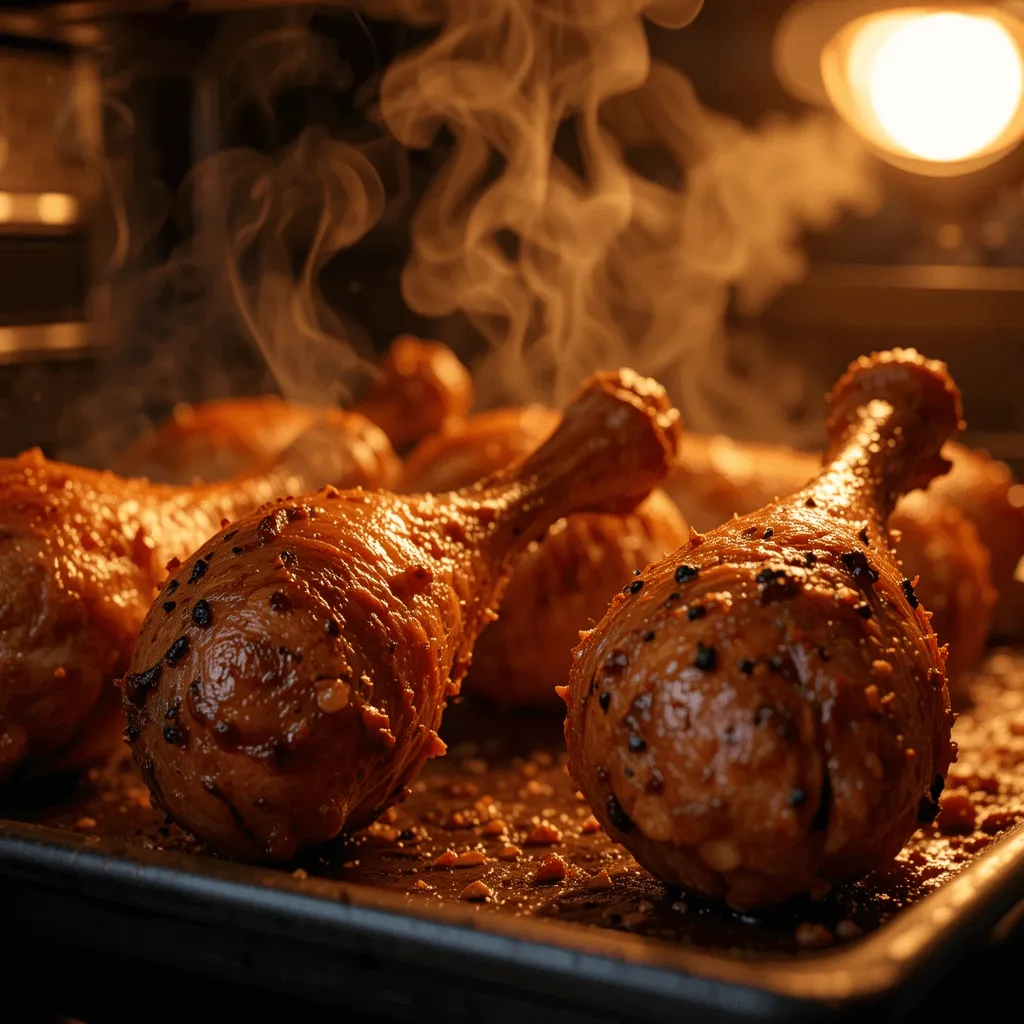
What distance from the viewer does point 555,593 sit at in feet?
7.87

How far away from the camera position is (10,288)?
4297 mm

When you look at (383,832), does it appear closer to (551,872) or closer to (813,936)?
(551,872)

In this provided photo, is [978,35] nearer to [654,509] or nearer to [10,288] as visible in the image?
[654,509]

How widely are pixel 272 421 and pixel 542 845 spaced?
176 centimetres

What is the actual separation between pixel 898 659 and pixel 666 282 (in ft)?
10.9

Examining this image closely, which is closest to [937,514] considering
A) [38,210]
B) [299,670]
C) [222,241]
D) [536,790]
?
[536,790]

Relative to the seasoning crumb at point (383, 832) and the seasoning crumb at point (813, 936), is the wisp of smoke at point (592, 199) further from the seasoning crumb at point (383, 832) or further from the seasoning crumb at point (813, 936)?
the seasoning crumb at point (813, 936)

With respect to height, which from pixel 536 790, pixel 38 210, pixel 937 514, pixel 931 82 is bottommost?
pixel 536 790

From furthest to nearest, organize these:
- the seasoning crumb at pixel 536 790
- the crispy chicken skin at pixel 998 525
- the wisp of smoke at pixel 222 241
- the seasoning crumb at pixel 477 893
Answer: the wisp of smoke at pixel 222 241 → the crispy chicken skin at pixel 998 525 → the seasoning crumb at pixel 536 790 → the seasoning crumb at pixel 477 893

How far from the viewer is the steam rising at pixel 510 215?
146 inches

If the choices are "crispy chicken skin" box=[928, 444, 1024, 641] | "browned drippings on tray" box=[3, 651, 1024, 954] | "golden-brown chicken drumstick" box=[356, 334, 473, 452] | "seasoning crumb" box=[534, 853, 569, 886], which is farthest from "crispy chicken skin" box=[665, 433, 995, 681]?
"seasoning crumb" box=[534, 853, 569, 886]

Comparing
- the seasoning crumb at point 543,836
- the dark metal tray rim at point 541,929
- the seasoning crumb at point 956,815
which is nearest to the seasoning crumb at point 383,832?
the seasoning crumb at point 543,836

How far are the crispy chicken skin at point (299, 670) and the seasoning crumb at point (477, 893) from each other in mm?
168

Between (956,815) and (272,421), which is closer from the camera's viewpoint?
(956,815)
